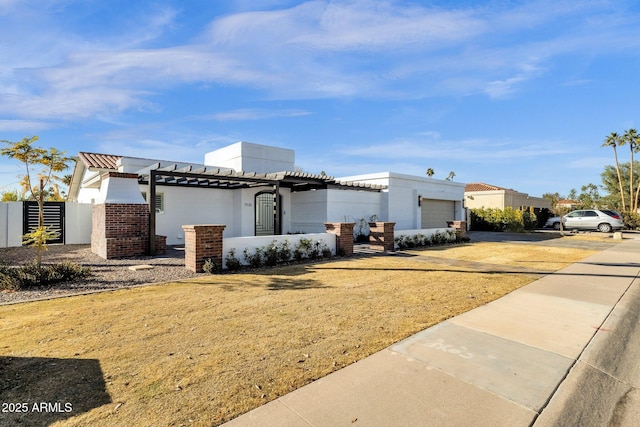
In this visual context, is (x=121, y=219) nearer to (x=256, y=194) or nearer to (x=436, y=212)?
(x=256, y=194)

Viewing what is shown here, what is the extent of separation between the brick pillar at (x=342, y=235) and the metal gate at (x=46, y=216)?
11.4 m

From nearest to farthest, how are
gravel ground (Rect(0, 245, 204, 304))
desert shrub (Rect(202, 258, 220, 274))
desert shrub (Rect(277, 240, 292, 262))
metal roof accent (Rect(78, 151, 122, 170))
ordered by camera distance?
gravel ground (Rect(0, 245, 204, 304)) → desert shrub (Rect(202, 258, 220, 274)) → desert shrub (Rect(277, 240, 292, 262)) → metal roof accent (Rect(78, 151, 122, 170))

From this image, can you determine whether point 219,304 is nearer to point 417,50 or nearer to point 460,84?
point 417,50

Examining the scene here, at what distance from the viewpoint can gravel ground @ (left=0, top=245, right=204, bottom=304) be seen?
5984 mm

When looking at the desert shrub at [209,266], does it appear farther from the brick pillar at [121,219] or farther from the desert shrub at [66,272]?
the brick pillar at [121,219]

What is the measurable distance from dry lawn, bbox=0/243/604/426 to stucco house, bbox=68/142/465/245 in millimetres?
6057

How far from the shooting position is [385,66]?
39.1ft

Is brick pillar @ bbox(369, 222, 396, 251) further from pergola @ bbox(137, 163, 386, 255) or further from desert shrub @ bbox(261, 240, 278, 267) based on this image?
desert shrub @ bbox(261, 240, 278, 267)

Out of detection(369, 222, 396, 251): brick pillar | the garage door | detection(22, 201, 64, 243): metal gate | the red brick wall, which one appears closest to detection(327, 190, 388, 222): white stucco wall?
detection(369, 222, 396, 251): brick pillar

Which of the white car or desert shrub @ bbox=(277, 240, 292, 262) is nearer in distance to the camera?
desert shrub @ bbox=(277, 240, 292, 262)

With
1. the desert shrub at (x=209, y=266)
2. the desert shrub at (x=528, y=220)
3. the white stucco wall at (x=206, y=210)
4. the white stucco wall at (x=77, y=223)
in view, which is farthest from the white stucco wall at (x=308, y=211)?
the desert shrub at (x=528, y=220)

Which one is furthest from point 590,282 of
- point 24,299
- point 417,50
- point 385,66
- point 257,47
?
point 24,299

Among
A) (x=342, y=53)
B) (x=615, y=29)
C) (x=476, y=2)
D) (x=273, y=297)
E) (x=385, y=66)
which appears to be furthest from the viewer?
(x=385, y=66)

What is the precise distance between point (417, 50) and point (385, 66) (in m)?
1.42
